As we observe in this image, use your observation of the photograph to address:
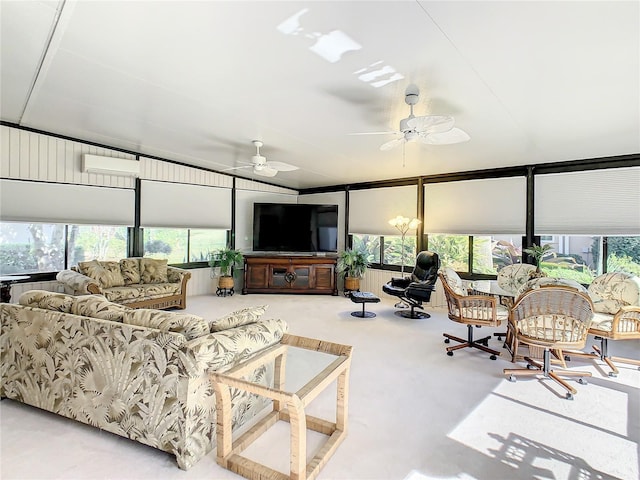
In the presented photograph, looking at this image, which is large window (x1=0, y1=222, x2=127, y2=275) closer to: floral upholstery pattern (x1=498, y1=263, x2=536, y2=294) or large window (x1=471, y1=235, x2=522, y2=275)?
floral upholstery pattern (x1=498, y1=263, x2=536, y2=294)

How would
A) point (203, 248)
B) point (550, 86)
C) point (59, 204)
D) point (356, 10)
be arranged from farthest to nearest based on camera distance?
point (203, 248), point (59, 204), point (550, 86), point (356, 10)

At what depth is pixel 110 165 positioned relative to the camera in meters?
5.47

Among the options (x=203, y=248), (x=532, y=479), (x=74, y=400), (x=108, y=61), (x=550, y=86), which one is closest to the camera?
(x=532, y=479)

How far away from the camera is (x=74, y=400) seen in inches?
87.7

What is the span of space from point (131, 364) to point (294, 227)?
220 inches

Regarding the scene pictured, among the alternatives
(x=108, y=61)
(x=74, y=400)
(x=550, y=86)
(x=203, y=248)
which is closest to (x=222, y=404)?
(x=74, y=400)

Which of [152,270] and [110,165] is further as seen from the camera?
[152,270]

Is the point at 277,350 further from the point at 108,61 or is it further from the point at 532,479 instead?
the point at 108,61

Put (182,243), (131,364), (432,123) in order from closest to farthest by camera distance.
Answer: (131,364), (432,123), (182,243)

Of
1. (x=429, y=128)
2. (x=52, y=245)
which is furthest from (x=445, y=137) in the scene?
(x=52, y=245)

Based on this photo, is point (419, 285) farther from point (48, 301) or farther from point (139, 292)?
point (48, 301)

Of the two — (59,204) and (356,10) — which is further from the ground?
(356,10)

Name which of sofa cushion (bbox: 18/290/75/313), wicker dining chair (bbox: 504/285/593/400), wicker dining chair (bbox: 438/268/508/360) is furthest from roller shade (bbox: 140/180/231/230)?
wicker dining chair (bbox: 504/285/593/400)

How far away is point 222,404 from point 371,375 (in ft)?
5.49
